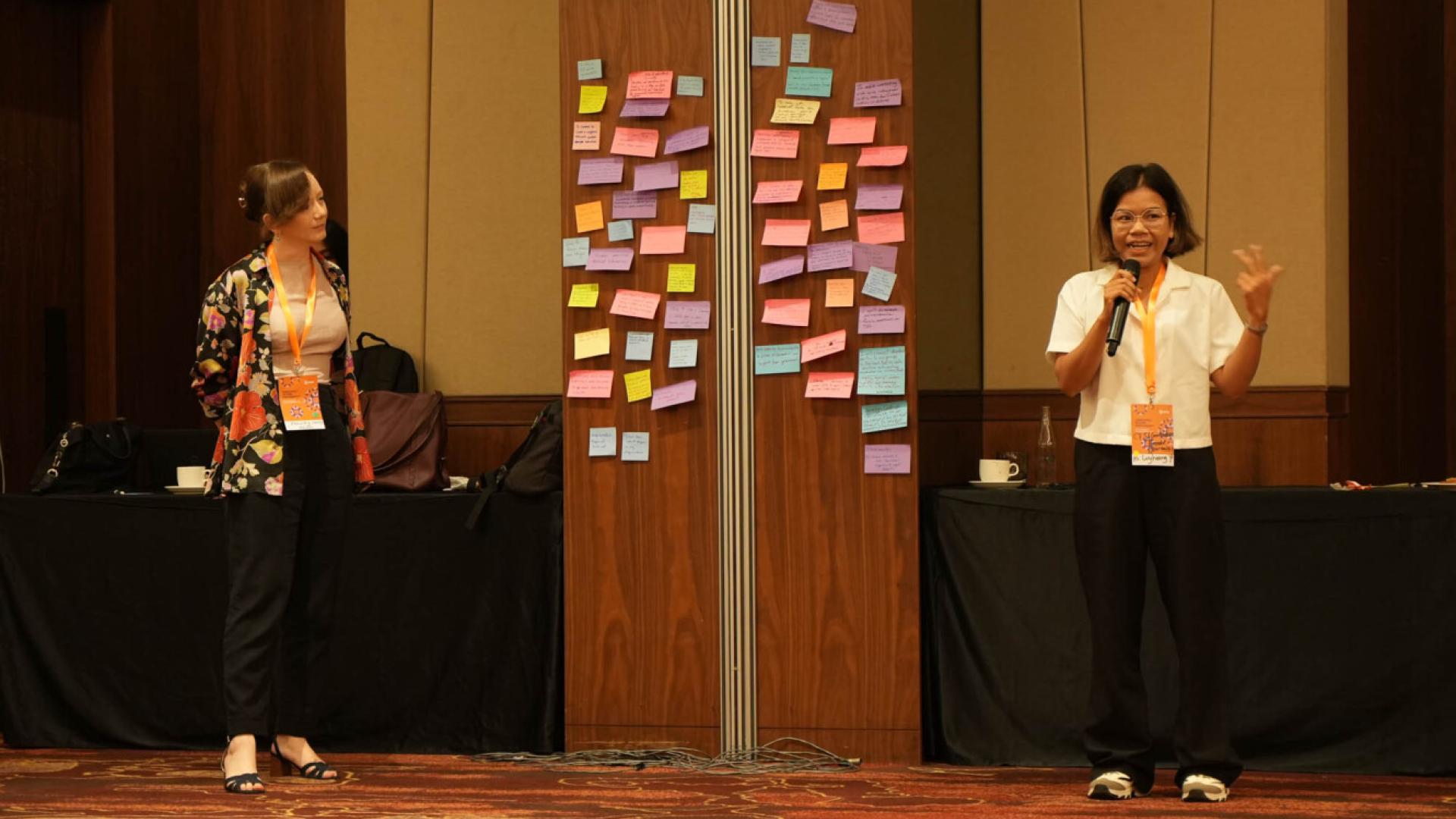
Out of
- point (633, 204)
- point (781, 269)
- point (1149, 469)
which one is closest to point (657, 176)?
point (633, 204)

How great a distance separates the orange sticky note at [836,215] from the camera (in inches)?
170

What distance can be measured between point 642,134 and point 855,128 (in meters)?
0.62

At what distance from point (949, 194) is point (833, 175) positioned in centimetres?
79

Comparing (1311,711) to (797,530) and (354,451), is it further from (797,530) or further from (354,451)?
(354,451)

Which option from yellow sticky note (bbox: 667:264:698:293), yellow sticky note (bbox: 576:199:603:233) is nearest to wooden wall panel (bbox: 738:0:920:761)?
yellow sticky note (bbox: 667:264:698:293)

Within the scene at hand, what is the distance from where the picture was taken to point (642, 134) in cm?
444

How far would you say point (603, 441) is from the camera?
4.48m

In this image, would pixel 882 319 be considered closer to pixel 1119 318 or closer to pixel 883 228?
pixel 883 228

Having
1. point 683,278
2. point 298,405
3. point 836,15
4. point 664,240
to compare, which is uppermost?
point 836,15

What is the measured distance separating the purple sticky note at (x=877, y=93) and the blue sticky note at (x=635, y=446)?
1127 mm

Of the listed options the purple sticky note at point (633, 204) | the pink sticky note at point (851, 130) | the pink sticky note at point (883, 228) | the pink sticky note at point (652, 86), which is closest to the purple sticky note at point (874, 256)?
the pink sticky note at point (883, 228)

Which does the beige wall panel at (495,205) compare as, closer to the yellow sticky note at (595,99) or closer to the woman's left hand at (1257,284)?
the yellow sticky note at (595,99)

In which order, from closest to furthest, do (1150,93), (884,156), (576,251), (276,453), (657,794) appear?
(657,794) → (276,453) → (884,156) → (576,251) → (1150,93)

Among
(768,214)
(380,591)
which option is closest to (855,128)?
(768,214)
